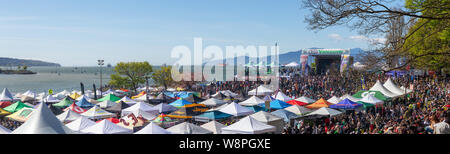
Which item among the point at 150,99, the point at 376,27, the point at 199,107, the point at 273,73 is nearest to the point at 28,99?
the point at 150,99

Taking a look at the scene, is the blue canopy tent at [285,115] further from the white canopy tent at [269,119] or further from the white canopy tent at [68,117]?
the white canopy tent at [68,117]

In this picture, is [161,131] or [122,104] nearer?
[161,131]

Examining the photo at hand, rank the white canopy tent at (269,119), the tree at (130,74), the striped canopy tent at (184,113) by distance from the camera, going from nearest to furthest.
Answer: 1. the white canopy tent at (269,119)
2. the striped canopy tent at (184,113)
3. the tree at (130,74)

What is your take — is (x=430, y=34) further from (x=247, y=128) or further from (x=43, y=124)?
(x=43, y=124)

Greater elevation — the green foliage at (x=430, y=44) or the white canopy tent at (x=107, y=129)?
the green foliage at (x=430, y=44)

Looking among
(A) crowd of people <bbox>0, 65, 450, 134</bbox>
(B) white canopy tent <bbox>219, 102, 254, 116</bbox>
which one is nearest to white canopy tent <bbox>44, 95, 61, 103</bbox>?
(A) crowd of people <bbox>0, 65, 450, 134</bbox>

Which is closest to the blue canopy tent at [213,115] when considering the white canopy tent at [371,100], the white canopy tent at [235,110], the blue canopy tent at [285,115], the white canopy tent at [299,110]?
the white canopy tent at [235,110]

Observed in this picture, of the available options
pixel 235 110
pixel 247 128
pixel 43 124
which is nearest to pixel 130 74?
pixel 235 110

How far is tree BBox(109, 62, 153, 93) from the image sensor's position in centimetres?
5731

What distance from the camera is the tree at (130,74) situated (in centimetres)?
5731

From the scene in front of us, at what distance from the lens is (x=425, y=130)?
698cm

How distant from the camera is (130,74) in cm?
5812
